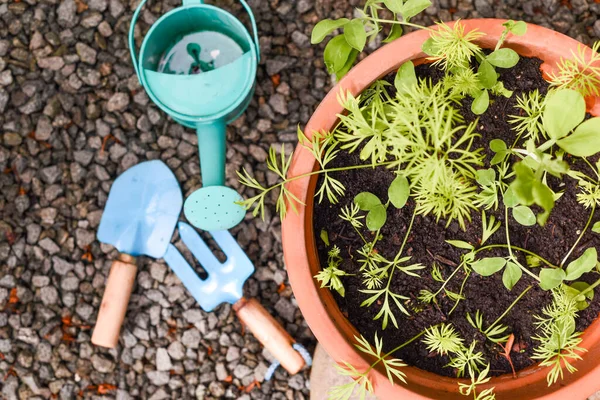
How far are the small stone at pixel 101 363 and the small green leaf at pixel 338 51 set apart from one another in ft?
2.78

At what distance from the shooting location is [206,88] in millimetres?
1135

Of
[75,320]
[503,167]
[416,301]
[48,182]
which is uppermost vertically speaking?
[503,167]

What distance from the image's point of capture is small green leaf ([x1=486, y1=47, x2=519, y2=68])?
82 centimetres

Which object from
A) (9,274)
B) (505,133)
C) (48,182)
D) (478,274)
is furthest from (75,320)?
(505,133)

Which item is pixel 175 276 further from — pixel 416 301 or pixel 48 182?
pixel 416 301

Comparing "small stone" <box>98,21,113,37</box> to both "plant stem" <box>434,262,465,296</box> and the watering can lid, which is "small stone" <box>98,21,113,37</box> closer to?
the watering can lid

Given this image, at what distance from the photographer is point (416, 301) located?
0.93 meters

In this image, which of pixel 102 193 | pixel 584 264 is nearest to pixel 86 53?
pixel 102 193

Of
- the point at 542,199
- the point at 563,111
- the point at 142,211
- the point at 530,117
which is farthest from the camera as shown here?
the point at 142,211

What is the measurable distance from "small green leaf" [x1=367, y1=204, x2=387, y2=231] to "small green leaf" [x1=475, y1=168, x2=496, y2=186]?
15cm

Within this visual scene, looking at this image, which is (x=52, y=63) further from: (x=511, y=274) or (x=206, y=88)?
(x=511, y=274)

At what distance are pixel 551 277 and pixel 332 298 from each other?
339 mm

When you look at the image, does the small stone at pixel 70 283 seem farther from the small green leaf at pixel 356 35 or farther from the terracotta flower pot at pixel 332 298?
the small green leaf at pixel 356 35

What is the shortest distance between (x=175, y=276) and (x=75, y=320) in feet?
0.81
